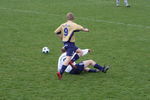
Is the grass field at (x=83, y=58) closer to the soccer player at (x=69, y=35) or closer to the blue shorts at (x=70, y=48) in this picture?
the soccer player at (x=69, y=35)

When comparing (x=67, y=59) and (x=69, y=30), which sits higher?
(x=69, y=30)

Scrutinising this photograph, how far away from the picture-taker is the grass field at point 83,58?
694 cm

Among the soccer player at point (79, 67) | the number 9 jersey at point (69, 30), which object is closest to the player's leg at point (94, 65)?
the soccer player at point (79, 67)

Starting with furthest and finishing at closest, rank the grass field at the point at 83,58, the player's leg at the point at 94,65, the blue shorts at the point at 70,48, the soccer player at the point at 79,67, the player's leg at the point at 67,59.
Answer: the player's leg at the point at 94,65 < the soccer player at the point at 79,67 < the blue shorts at the point at 70,48 < the player's leg at the point at 67,59 < the grass field at the point at 83,58

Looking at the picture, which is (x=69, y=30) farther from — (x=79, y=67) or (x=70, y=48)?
(x=79, y=67)

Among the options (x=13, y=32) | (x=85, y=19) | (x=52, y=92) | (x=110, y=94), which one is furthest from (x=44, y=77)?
(x=85, y=19)

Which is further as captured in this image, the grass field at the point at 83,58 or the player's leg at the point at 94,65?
the player's leg at the point at 94,65

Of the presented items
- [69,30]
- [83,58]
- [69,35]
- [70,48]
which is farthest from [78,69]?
[83,58]

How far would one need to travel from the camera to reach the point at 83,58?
32.5 ft

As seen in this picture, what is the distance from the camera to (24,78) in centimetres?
779

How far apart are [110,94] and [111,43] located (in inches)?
203

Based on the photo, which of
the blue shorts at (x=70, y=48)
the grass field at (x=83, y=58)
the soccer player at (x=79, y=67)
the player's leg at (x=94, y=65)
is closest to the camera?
the grass field at (x=83, y=58)

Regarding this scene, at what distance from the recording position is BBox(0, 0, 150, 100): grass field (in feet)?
22.8

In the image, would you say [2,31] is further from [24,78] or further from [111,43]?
[24,78]
